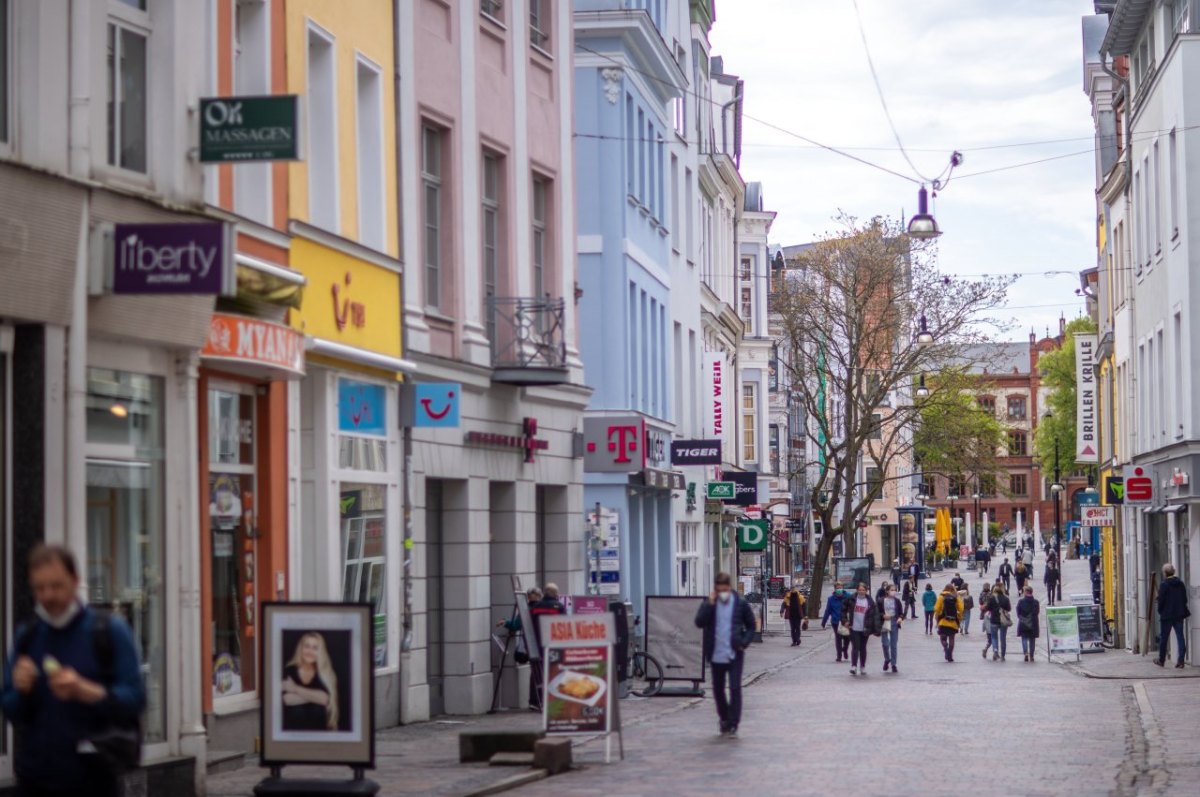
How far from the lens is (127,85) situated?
50.2 feet

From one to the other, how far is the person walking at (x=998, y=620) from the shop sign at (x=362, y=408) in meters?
24.5

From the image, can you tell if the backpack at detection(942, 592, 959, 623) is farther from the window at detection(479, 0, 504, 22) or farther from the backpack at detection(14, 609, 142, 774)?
the backpack at detection(14, 609, 142, 774)

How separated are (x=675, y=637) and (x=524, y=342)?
4850 millimetres

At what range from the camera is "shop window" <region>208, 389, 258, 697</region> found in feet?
57.6

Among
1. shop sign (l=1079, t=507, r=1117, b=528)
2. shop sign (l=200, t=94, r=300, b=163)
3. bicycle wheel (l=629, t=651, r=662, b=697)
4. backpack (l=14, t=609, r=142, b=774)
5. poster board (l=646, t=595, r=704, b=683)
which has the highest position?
shop sign (l=200, t=94, r=300, b=163)

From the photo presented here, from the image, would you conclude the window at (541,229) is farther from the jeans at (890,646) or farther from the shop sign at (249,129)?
the shop sign at (249,129)

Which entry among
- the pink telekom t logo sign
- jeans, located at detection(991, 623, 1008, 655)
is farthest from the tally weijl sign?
the pink telekom t logo sign

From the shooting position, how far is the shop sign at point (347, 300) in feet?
64.6

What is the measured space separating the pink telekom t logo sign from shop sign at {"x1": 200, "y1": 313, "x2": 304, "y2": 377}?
17.5 m

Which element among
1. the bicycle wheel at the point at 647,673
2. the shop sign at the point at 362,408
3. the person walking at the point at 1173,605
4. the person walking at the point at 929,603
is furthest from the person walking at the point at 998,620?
the shop sign at the point at 362,408

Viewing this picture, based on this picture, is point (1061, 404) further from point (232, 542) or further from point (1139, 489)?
point (232, 542)

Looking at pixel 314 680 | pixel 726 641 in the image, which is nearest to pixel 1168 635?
pixel 726 641

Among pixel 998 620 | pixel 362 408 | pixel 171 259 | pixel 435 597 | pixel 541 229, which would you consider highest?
pixel 541 229

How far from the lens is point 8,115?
13461 mm
